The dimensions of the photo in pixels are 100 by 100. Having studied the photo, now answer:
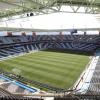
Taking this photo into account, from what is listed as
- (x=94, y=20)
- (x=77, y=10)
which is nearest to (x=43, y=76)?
(x=94, y=20)

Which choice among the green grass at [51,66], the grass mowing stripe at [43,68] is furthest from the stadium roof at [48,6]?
the grass mowing stripe at [43,68]

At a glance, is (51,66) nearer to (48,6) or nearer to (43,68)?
(43,68)

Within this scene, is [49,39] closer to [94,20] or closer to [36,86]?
[94,20]

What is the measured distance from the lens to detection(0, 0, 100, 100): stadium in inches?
1151

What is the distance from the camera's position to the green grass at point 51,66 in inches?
1262

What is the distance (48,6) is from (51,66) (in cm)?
2883

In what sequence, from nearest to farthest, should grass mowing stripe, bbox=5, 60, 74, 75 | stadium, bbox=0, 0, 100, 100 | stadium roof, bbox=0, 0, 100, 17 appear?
stadium, bbox=0, 0, 100, 100 < grass mowing stripe, bbox=5, 60, 74, 75 < stadium roof, bbox=0, 0, 100, 17

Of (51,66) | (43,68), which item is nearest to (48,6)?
(51,66)

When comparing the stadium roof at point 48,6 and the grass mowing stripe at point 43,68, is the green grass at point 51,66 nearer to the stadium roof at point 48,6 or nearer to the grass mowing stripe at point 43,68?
the grass mowing stripe at point 43,68

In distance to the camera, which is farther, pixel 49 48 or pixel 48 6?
pixel 48 6

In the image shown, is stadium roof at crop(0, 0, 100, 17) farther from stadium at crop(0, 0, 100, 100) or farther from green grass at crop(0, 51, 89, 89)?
green grass at crop(0, 51, 89, 89)

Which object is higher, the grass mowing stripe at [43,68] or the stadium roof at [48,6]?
the stadium roof at [48,6]

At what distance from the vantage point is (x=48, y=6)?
212 ft

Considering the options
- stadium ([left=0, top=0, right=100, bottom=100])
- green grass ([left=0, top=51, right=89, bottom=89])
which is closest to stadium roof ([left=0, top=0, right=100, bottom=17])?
stadium ([left=0, top=0, right=100, bottom=100])
